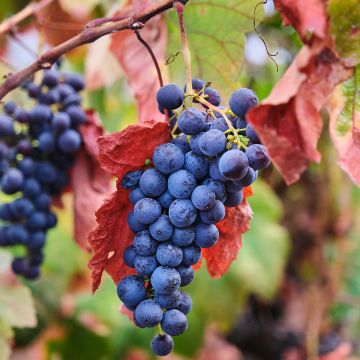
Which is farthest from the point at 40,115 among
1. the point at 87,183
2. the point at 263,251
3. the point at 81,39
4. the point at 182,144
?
the point at 263,251

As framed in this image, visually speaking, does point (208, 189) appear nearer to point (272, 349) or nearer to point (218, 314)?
point (218, 314)

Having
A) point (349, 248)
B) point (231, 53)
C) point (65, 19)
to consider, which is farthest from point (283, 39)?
Result: point (349, 248)

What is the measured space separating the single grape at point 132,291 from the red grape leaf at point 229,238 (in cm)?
13

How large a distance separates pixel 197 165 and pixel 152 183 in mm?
50

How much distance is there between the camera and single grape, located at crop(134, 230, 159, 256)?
56 centimetres

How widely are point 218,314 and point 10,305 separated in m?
0.66

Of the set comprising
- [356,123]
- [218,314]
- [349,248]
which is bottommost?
[218,314]

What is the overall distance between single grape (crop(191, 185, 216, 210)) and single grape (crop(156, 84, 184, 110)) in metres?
0.10

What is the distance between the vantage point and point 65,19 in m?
1.28

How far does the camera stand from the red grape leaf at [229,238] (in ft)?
2.12

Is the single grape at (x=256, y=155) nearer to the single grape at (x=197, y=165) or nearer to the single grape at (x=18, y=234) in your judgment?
the single grape at (x=197, y=165)

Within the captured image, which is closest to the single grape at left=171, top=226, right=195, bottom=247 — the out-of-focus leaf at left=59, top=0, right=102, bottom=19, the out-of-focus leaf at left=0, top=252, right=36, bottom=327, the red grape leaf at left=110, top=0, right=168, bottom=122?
the red grape leaf at left=110, top=0, right=168, bottom=122

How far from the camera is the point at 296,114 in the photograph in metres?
0.47

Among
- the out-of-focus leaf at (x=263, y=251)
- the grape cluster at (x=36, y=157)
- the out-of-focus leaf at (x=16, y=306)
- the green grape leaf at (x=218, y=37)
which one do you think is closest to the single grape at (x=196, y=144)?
the green grape leaf at (x=218, y=37)
